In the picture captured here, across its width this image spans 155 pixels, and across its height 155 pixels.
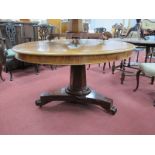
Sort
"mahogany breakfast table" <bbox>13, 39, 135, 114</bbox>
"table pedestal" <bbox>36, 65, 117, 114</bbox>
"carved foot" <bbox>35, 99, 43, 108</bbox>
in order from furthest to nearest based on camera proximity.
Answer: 1. "carved foot" <bbox>35, 99, 43, 108</bbox>
2. "table pedestal" <bbox>36, 65, 117, 114</bbox>
3. "mahogany breakfast table" <bbox>13, 39, 135, 114</bbox>

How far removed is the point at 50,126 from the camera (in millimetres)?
1620

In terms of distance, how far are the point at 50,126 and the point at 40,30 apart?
2595 millimetres

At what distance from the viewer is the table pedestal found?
1881mm

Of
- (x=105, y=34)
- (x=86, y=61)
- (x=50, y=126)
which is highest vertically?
(x=105, y=34)

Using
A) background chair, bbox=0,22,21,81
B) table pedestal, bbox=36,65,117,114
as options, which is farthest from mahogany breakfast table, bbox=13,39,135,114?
background chair, bbox=0,22,21,81

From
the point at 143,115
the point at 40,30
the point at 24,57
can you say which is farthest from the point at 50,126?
the point at 40,30

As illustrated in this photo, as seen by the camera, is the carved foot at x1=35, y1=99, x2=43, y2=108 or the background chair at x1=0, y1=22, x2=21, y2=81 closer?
the carved foot at x1=35, y1=99, x2=43, y2=108

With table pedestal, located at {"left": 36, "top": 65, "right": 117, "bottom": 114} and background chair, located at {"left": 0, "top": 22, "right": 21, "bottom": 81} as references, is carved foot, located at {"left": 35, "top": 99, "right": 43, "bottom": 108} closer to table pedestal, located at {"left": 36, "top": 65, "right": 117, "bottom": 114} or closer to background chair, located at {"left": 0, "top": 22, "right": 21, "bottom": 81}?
table pedestal, located at {"left": 36, "top": 65, "right": 117, "bottom": 114}

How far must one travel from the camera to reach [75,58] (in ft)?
4.24

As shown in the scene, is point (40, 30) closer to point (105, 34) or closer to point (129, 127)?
point (105, 34)

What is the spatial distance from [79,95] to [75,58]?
73cm

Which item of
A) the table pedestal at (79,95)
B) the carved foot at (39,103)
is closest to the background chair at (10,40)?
the carved foot at (39,103)

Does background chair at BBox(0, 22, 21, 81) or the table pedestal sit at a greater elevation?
background chair at BBox(0, 22, 21, 81)

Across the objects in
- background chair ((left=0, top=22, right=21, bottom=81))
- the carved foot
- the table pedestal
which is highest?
background chair ((left=0, top=22, right=21, bottom=81))
